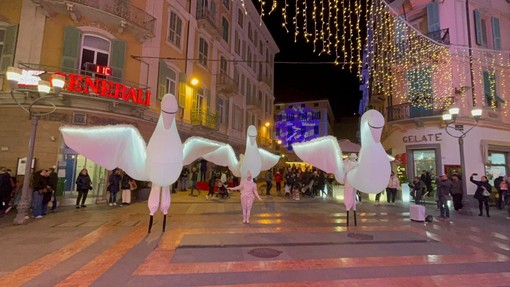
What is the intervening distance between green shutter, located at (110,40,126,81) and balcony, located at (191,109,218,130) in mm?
5762

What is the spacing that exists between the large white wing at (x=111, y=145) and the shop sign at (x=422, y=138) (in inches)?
641

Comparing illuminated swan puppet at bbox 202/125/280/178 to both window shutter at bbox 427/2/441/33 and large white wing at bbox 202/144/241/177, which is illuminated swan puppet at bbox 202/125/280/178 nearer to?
large white wing at bbox 202/144/241/177

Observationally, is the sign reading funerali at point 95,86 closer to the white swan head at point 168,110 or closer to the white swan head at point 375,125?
the white swan head at point 168,110

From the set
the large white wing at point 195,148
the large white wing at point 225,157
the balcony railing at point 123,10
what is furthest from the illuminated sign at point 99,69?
the large white wing at point 195,148

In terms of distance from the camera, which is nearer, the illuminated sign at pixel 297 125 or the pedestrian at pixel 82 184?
the pedestrian at pixel 82 184

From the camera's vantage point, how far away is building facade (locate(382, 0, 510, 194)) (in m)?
16.6

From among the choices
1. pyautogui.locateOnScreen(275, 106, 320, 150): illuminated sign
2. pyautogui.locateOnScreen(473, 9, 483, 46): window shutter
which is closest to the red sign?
pyautogui.locateOnScreen(473, 9, 483, 46): window shutter

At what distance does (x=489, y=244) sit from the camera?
7.82 meters

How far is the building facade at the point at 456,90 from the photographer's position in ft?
54.4

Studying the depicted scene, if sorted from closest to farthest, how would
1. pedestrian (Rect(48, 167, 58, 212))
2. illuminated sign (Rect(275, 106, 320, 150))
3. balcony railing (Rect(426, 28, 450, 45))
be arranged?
pedestrian (Rect(48, 167, 58, 212))
balcony railing (Rect(426, 28, 450, 45))
illuminated sign (Rect(275, 106, 320, 150))

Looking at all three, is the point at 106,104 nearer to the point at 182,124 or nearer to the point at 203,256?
the point at 182,124

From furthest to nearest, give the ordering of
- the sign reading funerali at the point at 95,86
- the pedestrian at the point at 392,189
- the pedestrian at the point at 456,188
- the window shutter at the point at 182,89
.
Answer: the window shutter at the point at 182,89 → the pedestrian at the point at 392,189 → the pedestrian at the point at 456,188 → the sign reading funerali at the point at 95,86

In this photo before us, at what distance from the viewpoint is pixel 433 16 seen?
17672 mm

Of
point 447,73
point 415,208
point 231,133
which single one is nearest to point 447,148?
point 447,73
